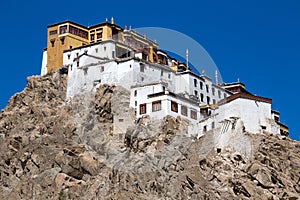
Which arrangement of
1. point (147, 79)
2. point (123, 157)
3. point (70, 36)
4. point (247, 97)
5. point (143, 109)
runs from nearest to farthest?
point (123, 157), point (247, 97), point (143, 109), point (147, 79), point (70, 36)

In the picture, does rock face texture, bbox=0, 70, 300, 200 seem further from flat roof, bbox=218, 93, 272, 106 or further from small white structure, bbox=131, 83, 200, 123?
flat roof, bbox=218, 93, 272, 106

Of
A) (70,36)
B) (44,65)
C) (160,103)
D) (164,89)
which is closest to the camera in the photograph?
(160,103)

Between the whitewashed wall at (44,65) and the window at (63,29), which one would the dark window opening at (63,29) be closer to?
the window at (63,29)

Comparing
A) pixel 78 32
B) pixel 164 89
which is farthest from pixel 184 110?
pixel 78 32

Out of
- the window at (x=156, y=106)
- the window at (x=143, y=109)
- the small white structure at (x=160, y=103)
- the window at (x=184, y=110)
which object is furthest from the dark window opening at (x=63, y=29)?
the window at (x=184, y=110)

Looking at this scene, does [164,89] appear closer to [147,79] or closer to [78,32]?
[147,79]

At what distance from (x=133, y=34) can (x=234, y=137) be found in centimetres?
3162

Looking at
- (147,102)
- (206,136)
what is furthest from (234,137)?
(147,102)

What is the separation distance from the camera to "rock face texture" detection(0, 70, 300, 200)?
81562 millimetres

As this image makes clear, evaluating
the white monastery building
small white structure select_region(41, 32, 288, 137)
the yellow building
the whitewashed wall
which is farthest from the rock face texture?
the whitewashed wall

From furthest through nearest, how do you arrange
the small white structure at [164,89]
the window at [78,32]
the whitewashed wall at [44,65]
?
the whitewashed wall at [44,65], the window at [78,32], the small white structure at [164,89]

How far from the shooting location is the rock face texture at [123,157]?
8156 centimetres

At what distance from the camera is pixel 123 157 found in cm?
8794

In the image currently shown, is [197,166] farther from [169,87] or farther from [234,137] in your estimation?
[169,87]
